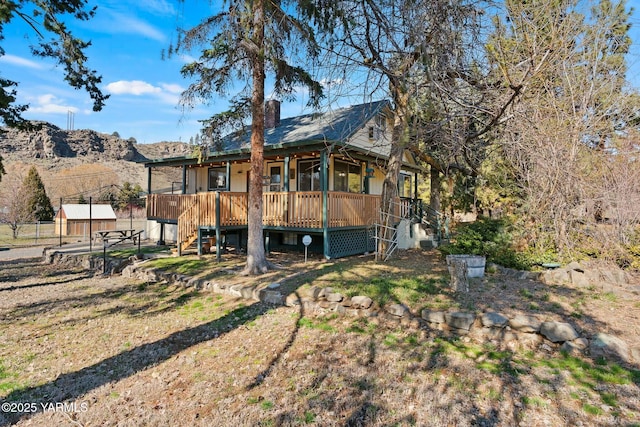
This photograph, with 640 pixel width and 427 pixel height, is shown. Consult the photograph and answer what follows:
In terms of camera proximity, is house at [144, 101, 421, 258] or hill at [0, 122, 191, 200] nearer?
house at [144, 101, 421, 258]

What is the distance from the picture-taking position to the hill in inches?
1769

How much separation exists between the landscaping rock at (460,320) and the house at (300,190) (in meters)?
4.38

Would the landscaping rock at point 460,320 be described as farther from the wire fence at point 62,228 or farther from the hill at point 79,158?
the hill at point 79,158

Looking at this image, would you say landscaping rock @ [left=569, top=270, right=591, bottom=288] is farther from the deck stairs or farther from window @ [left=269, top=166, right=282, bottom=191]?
window @ [left=269, top=166, right=282, bottom=191]

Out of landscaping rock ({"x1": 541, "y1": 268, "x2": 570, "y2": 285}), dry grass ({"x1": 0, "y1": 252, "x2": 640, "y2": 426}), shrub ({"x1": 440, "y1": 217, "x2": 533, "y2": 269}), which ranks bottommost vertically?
dry grass ({"x1": 0, "y1": 252, "x2": 640, "y2": 426})

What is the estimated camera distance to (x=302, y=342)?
496 cm

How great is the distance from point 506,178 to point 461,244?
18.7ft

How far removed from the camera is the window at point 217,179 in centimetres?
1469

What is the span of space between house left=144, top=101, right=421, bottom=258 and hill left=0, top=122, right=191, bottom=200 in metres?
27.9

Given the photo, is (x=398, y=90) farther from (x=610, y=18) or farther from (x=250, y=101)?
(x=610, y=18)

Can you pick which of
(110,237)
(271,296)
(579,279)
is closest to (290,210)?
(271,296)

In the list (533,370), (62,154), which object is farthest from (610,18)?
(62,154)

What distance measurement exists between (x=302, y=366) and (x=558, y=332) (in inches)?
132

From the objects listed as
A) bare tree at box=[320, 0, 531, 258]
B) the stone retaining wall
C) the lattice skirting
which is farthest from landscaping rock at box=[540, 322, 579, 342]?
the lattice skirting
